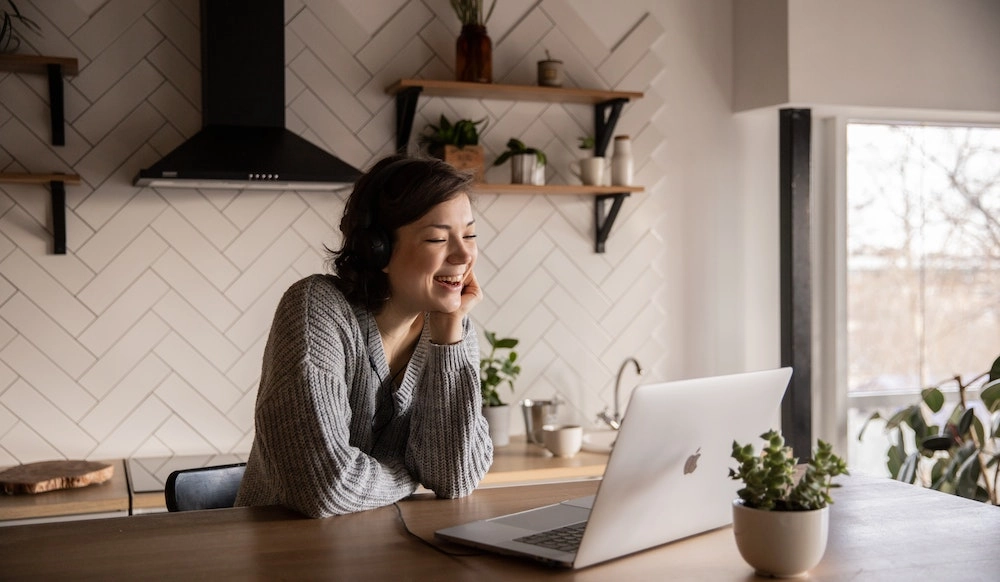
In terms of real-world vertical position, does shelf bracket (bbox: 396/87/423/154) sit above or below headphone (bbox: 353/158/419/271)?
→ above

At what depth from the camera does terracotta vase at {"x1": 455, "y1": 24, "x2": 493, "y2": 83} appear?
3305 millimetres

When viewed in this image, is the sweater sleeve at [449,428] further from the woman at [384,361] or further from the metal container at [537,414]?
the metal container at [537,414]

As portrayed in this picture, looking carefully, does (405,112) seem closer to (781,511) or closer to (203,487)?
(203,487)

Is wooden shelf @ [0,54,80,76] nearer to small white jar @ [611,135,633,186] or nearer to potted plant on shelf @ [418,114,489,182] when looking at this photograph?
potted plant on shelf @ [418,114,489,182]

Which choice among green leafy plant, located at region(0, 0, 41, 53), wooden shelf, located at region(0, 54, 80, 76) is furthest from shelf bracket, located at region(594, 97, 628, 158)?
green leafy plant, located at region(0, 0, 41, 53)

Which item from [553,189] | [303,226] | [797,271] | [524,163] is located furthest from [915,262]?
[303,226]

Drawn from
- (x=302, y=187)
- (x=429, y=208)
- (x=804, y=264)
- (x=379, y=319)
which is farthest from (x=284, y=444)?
(x=804, y=264)

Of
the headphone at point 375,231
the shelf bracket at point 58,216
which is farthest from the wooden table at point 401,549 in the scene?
the shelf bracket at point 58,216

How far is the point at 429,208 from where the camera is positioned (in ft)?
6.52

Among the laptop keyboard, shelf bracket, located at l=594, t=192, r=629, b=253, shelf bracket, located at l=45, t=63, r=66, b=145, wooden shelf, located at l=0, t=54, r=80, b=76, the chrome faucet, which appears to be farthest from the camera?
shelf bracket, located at l=594, t=192, r=629, b=253

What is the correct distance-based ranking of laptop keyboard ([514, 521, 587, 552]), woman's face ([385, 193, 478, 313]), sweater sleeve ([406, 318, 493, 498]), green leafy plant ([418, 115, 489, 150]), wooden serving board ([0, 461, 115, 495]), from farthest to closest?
green leafy plant ([418, 115, 489, 150])
wooden serving board ([0, 461, 115, 495])
woman's face ([385, 193, 478, 313])
sweater sleeve ([406, 318, 493, 498])
laptop keyboard ([514, 521, 587, 552])

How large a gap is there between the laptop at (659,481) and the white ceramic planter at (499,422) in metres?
1.64

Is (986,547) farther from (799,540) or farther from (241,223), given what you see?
(241,223)

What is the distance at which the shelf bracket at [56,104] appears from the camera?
2.97 meters
